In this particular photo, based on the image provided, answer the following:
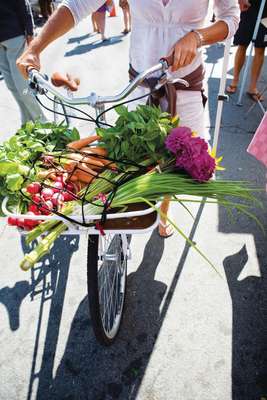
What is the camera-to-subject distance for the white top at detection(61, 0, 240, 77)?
5.49 ft

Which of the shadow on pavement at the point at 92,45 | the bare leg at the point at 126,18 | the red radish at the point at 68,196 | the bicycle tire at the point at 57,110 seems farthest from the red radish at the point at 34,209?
the bare leg at the point at 126,18

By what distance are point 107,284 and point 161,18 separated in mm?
1601

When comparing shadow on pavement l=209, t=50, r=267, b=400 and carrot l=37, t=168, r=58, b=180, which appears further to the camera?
shadow on pavement l=209, t=50, r=267, b=400

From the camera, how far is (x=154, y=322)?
2143 millimetres

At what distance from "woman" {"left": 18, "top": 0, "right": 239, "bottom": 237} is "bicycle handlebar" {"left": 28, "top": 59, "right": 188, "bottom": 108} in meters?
0.07

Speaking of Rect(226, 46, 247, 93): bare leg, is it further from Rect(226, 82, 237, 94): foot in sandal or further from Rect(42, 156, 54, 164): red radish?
Rect(42, 156, 54, 164): red radish

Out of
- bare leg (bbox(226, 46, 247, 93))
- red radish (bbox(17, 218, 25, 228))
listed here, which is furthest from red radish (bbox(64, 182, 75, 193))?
bare leg (bbox(226, 46, 247, 93))

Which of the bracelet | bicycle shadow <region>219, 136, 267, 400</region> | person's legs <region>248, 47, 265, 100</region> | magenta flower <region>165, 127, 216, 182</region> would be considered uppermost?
the bracelet

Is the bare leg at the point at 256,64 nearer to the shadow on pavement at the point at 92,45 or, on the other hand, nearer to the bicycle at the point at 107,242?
the bicycle at the point at 107,242

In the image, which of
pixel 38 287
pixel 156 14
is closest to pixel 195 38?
pixel 156 14

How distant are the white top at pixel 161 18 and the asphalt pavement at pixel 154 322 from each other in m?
0.43

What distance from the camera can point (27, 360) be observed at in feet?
6.51

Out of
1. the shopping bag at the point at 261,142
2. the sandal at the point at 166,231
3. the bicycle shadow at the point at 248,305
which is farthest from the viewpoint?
the sandal at the point at 166,231

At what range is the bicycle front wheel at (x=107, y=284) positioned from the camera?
5.38 feet
